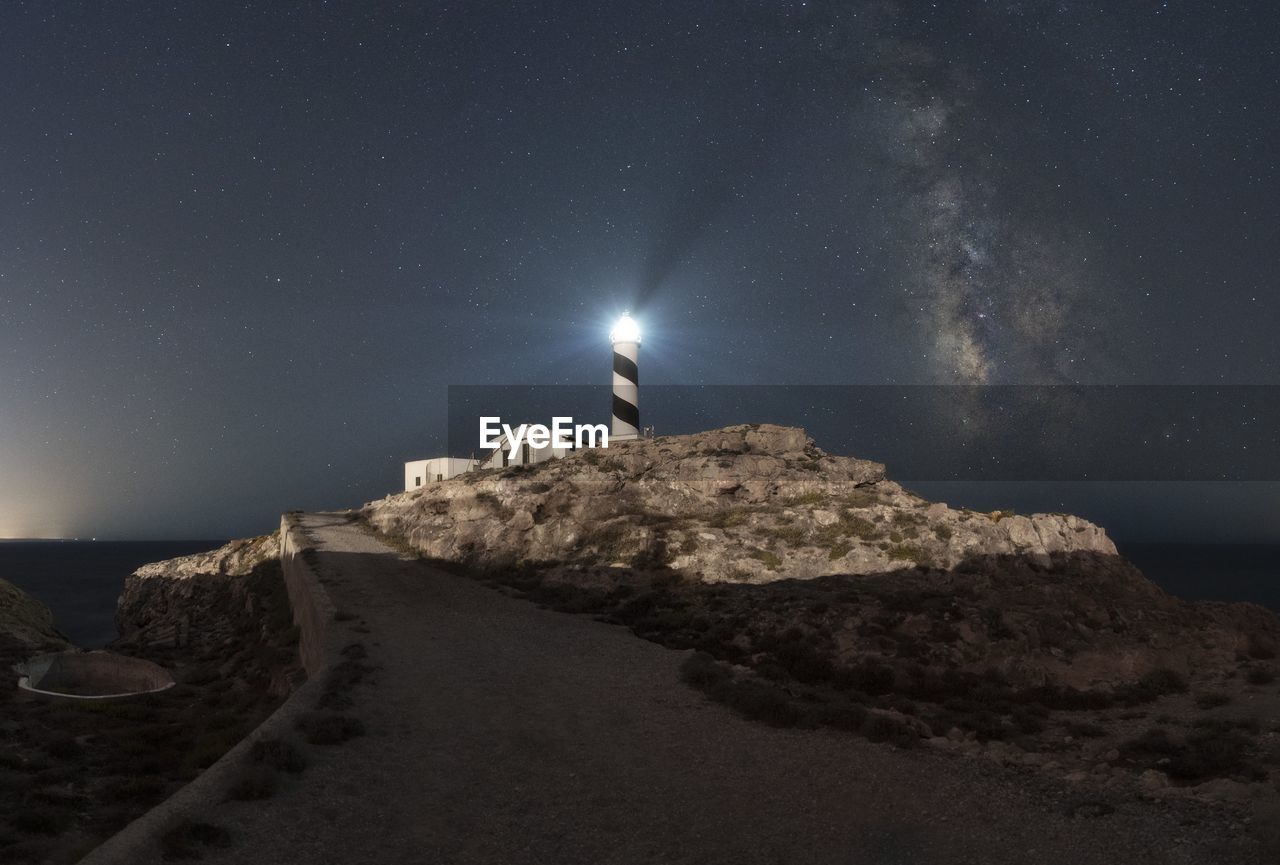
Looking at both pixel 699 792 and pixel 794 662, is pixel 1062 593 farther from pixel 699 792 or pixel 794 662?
pixel 699 792

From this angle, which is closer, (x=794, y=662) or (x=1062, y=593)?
(x=794, y=662)

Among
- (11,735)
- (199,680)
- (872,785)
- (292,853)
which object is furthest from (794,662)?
(199,680)

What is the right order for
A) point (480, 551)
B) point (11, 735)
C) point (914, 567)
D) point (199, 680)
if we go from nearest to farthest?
1. point (11, 735)
2. point (199, 680)
3. point (914, 567)
4. point (480, 551)

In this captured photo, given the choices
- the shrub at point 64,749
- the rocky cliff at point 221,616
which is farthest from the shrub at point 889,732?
the shrub at point 64,749

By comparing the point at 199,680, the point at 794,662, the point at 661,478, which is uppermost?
the point at 661,478

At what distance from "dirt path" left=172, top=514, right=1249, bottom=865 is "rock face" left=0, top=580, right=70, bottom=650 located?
2550cm

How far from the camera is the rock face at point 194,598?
137 ft

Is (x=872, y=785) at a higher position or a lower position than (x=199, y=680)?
higher

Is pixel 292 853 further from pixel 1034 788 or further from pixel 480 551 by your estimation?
pixel 480 551

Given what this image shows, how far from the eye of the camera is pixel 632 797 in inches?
455

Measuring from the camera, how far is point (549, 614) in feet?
92.4

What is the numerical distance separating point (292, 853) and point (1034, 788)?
11.2 meters

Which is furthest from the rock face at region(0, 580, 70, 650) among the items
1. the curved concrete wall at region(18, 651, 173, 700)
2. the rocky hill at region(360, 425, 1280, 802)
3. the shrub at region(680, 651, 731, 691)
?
the shrub at region(680, 651, 731, 691)

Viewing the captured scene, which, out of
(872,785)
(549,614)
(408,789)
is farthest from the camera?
(549,614)
